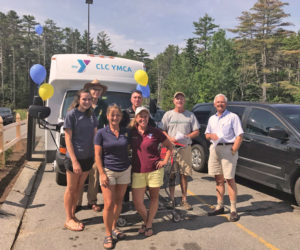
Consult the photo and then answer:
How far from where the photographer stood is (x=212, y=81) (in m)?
38.9

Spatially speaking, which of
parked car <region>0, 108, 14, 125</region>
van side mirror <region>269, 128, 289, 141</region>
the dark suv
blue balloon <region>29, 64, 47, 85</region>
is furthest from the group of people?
parked car <region>0, 108, 14, 125</region>

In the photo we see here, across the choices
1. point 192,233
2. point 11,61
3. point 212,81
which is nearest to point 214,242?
point 192,233

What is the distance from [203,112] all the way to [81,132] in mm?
4299

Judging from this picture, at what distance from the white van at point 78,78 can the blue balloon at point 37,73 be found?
24cm

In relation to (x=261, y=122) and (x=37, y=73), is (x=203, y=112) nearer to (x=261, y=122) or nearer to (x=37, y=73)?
(x=261, y=122)

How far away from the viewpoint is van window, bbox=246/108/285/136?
195 inches

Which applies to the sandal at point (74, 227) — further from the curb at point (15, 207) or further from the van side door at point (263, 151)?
the van side door at point (263, 151)

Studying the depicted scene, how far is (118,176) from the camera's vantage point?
10.6ft

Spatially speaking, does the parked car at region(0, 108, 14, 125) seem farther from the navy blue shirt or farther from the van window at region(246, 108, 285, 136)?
the navy blue shirt

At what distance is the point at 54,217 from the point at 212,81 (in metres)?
37.2

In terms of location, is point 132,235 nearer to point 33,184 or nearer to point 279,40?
point 33,184

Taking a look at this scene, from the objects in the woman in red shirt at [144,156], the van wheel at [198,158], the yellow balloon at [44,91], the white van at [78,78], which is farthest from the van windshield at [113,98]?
the woman in red shirt at [144,156]

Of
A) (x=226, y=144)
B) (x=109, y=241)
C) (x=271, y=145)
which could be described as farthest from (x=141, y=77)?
(x=109, y=241)

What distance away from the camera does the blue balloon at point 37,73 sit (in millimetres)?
5660
